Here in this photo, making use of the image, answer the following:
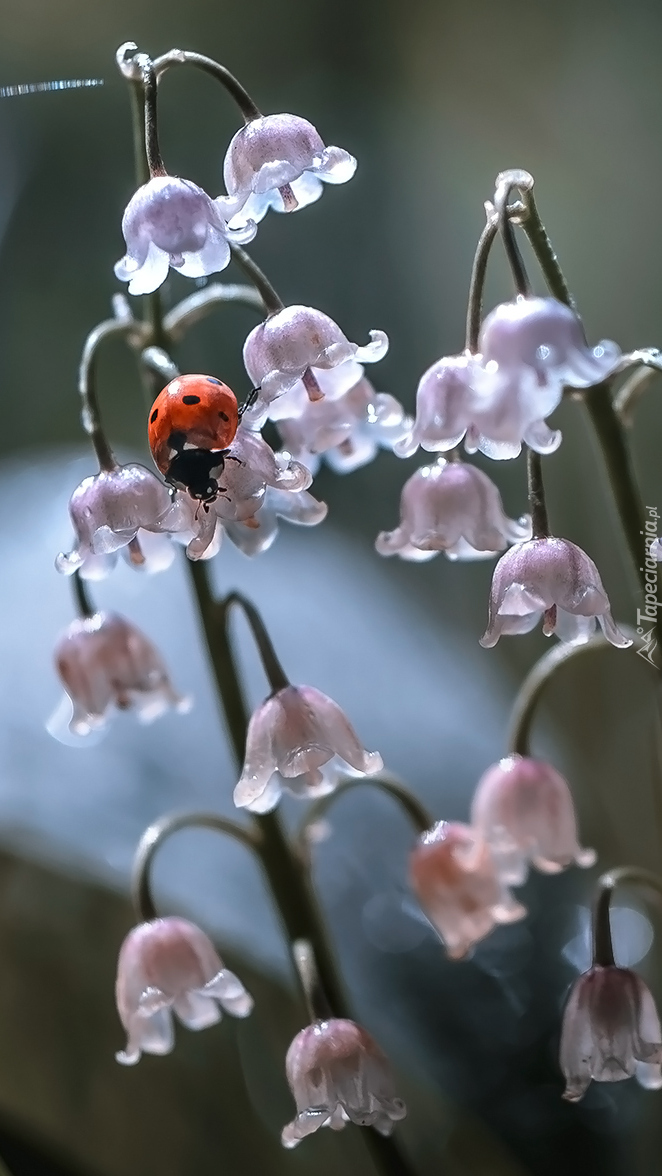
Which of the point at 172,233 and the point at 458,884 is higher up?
the point at 172,233

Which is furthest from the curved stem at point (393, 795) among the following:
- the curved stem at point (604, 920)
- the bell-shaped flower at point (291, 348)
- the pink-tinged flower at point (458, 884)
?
the bell-shaped flower at point (291, 348)

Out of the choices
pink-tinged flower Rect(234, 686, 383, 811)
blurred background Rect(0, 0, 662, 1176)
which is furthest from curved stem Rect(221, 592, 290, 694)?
blurred background Rect(0, 0, 662, 1176)

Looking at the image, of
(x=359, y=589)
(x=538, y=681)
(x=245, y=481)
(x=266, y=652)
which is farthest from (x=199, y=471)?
(x=359, y=589)

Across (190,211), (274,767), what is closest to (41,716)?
(274,767)

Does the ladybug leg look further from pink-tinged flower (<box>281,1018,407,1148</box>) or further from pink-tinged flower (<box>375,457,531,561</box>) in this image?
pink-tinged flower (<box>281,1018,407,1148</box>)

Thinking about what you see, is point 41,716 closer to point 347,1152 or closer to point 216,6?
point 347,1152

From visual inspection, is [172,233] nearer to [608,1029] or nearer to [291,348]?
[291,348]
